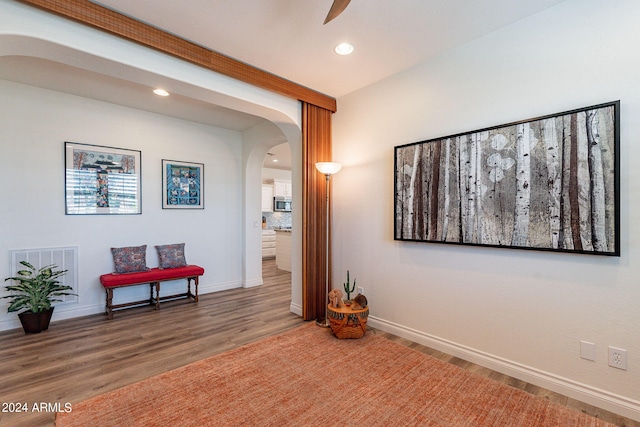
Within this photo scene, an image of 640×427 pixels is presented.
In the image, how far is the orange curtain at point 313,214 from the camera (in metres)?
3.50

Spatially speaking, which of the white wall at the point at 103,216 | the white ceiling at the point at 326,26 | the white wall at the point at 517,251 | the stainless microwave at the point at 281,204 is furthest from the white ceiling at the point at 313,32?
the stainless microwave at the point at 281,204

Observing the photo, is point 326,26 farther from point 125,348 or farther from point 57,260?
point 57,260

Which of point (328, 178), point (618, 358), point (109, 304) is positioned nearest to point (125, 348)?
point (109, 304)

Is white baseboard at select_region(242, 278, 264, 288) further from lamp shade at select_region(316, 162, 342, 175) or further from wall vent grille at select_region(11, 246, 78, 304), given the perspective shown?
lamp shade at select_region(316, 162, 342, 175)

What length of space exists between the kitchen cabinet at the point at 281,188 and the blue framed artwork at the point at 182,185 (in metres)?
4.06

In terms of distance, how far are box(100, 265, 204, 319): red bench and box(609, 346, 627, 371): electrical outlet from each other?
4.36 m

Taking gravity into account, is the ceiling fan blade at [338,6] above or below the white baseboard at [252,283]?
above

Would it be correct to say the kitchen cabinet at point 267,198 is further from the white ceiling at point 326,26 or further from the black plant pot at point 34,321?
the white ceiling at point 326,26

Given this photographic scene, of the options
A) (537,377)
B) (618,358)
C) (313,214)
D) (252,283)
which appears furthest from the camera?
(252,283)

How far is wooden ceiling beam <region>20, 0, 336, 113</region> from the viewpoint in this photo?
2.01 metres

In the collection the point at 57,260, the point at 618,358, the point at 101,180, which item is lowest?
the point at 618,358

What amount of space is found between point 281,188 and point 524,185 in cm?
729

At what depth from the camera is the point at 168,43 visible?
2432 millimetres

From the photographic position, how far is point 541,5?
6.95 ft
